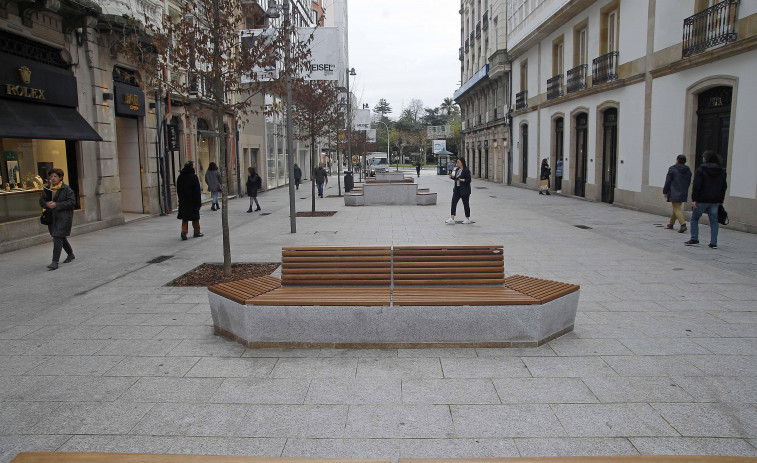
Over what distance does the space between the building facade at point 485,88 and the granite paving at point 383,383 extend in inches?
1217

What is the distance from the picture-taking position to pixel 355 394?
177 inches

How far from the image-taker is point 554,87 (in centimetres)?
2739

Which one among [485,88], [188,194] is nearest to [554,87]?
[485,88]

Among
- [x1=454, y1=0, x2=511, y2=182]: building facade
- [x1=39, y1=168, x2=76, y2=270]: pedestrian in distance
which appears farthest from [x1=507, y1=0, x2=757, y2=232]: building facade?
[x1=39, y1=168, x2=76, y2=270]: pedestrian in distance

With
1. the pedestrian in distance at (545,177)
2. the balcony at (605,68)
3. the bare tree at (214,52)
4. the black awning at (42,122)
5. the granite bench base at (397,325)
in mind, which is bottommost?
the granite bench base at (397,325)

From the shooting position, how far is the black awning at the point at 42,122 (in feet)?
40.0

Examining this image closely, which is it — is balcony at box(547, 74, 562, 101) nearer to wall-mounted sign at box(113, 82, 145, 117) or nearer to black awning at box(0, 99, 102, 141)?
wall-mounted sign at box(113, 82, 145, 117)

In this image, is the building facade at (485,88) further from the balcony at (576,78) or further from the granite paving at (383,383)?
the granite paving at (383,383)

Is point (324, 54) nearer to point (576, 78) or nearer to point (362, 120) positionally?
point (576, 78)

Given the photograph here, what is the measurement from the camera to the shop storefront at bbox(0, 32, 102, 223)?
40.8ft

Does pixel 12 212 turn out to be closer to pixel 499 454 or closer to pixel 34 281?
pixel 34 281

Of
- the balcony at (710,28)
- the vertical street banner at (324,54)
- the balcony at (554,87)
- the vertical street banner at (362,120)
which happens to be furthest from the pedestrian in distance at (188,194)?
the vertical street banner at (362,120)

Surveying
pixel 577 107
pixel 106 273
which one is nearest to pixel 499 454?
pixel 106 273

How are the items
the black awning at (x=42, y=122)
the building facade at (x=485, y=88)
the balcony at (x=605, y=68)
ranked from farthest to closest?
the building facade at (x=485, y=88)
the balcony at (x=605, y=68)
the black awning at (x=42, y=122)
